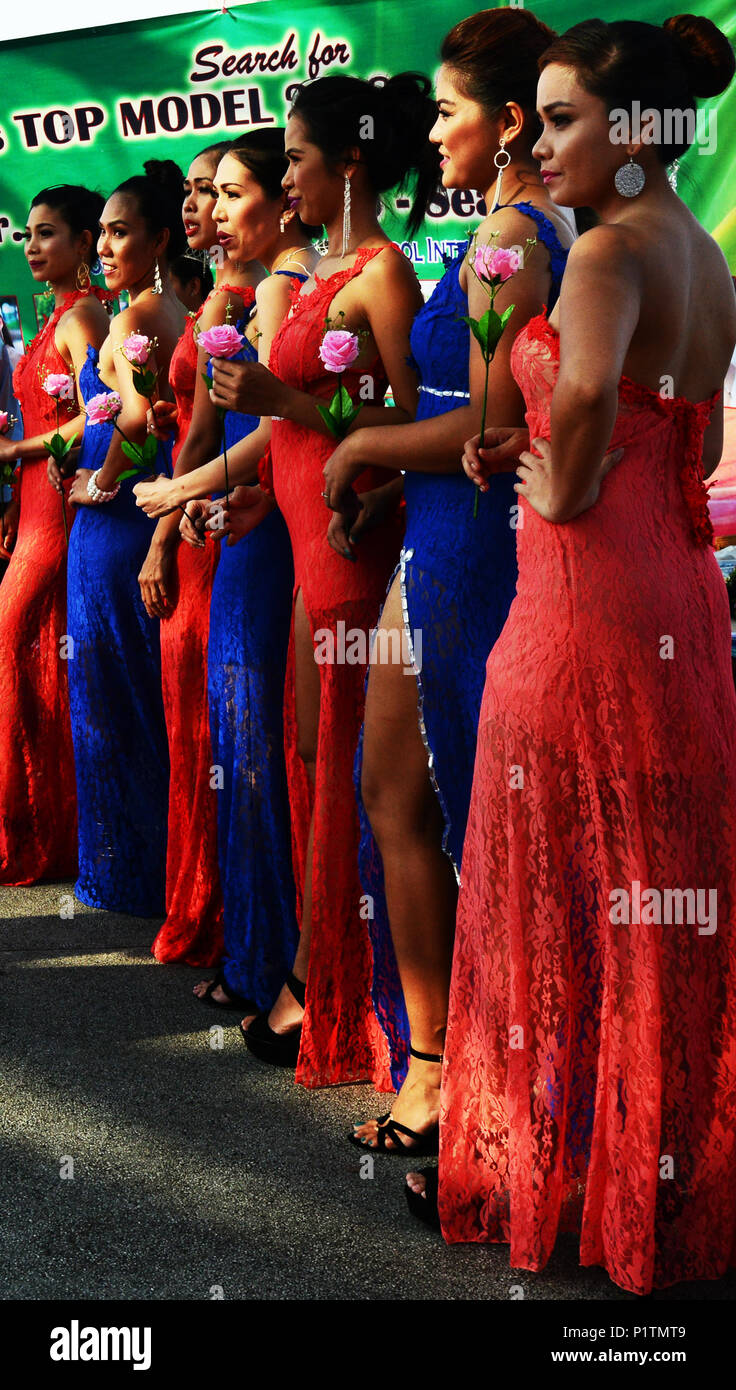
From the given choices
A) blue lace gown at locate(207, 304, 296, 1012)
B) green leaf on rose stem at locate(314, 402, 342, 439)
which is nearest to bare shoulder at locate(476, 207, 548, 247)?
green leaf on rose stem at locate(314, 402, 342, 439)

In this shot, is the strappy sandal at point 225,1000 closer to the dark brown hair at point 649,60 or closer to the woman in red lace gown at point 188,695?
the woman in red lace gown at point 188,695

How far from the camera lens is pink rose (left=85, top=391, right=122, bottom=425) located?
3807mm

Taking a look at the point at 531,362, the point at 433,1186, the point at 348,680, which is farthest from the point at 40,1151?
the point at 531,362

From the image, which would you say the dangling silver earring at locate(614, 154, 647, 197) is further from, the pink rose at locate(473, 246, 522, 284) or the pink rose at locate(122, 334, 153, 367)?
the pink rose at locate(122, 334, 153, 367)

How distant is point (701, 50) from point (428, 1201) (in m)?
1.80

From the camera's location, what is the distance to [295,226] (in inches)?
127

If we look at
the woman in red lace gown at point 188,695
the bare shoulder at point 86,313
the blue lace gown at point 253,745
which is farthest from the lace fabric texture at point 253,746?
the bare shoulder at point 86,313

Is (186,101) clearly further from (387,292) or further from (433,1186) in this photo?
(433,1186)

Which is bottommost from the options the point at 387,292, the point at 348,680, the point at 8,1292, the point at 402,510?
the point at 8,1292

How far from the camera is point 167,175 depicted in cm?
414

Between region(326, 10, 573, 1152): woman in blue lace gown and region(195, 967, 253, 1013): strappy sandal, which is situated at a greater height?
region(326, 10, 573, 1152): woman in blue lace gown

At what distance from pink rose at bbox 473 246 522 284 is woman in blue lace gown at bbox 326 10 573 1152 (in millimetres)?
81

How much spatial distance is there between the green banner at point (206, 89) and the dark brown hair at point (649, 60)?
2.62 meters

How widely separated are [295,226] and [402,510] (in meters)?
0.90
